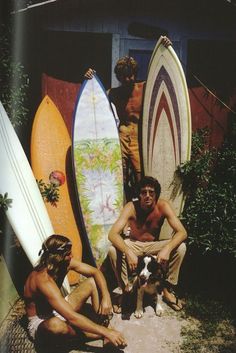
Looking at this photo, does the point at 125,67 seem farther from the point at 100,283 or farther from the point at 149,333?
the point at 149,333

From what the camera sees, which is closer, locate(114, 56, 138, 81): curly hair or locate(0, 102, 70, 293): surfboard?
locate(0, 102, 70, 293): surfboard

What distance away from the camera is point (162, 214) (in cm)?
354

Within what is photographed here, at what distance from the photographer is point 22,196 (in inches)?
140

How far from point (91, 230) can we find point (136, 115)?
126 cm

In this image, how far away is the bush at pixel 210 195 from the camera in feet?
11.7

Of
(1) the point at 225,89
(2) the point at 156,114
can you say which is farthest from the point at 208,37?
(2) the point at 156,114

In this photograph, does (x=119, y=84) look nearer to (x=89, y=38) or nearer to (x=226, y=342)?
(x=89, y=38)

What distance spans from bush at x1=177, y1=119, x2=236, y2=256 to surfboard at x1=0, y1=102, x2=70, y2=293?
1.34 metres

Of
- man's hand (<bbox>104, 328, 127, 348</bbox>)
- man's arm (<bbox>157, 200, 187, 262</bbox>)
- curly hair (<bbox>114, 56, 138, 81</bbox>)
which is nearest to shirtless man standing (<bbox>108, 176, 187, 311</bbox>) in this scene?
man's arm (<bbox>157, 200, 187, 262</bbox>)

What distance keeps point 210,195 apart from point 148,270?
3.31 feet

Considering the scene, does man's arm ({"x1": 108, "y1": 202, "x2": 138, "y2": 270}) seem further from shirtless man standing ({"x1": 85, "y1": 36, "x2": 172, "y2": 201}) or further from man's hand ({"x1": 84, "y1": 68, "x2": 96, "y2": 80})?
man's hand ({"x1": 84, "y1": 68, "x2": 96, "y2": 80})

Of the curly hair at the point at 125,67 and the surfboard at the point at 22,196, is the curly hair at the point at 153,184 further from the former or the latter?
the curly hair at the point at 125,67

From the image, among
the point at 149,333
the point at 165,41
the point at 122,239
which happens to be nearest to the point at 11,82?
the point at 165,41

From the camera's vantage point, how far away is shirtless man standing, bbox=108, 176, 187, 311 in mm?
3377
